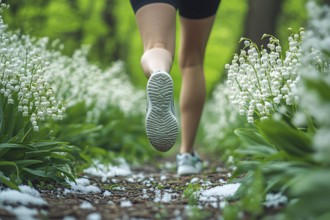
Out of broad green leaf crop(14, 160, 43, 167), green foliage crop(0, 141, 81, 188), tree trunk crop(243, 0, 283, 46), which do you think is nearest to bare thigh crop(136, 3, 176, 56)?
green foliage crop(0, 141, 81, 188)

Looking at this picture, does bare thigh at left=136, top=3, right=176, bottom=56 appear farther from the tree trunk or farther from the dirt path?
the tree trunk

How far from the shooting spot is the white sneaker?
13.8 feet

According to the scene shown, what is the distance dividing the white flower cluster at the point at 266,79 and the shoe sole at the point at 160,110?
380 millimetres

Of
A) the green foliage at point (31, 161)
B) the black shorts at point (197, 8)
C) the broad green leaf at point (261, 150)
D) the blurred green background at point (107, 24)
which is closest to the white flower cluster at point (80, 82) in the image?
the blurred green background at point (107, 24)

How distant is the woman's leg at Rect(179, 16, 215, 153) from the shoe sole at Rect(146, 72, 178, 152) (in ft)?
4.38

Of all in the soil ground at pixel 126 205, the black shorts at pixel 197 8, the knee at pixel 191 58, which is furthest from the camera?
the knee at pixel 191 58

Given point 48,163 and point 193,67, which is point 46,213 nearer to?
point 48,163

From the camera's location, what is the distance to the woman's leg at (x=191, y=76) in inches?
159

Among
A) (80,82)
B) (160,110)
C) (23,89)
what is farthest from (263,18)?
(23,89)

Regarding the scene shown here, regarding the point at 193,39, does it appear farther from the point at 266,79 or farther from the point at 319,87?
the point at 319,87

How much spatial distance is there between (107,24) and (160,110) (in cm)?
1234

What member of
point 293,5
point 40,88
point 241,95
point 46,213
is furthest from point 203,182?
point 293,5

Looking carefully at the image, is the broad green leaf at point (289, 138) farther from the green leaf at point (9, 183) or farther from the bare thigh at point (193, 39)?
the bare thigh at point (193, 39)

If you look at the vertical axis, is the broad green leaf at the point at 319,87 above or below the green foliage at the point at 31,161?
above
